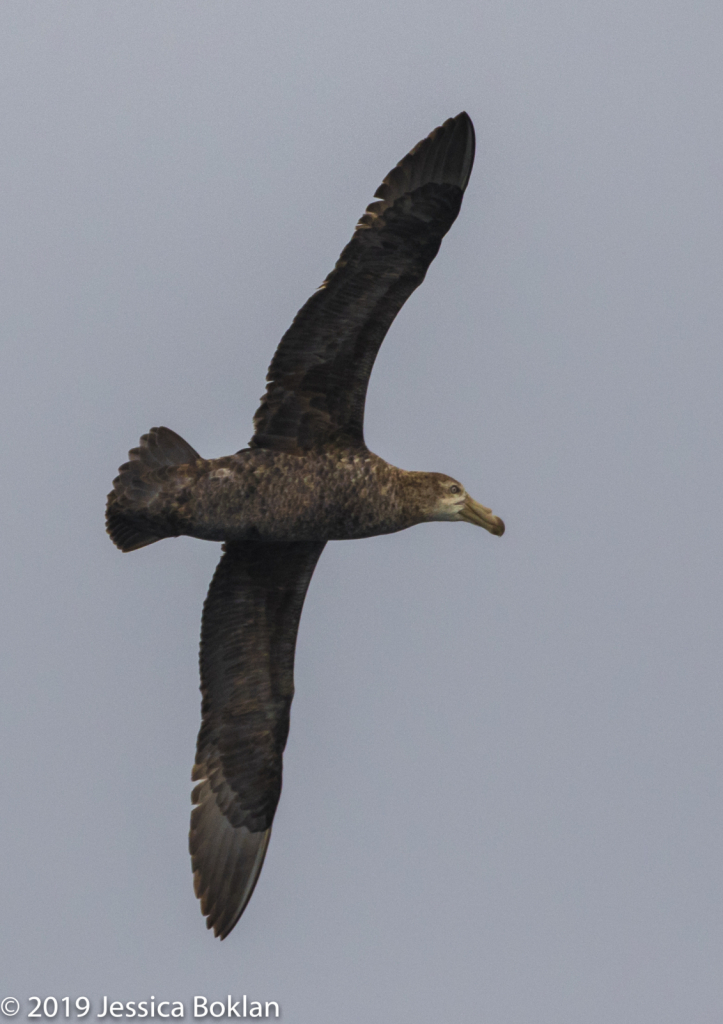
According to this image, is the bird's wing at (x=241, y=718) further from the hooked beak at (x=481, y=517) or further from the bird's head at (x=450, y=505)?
the hooked beak at (x=481, y=517)

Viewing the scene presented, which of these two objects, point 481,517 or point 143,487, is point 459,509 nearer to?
point 481,517

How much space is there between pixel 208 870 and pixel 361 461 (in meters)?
4.06

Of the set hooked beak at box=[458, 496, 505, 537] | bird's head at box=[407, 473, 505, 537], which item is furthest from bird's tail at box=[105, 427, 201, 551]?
hooked beak at box=[458, 496, 505, 537]

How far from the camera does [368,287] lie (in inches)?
574

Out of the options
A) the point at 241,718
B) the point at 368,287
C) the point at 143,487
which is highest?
the point at 368,287

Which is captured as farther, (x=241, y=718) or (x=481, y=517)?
(x=241, y=718)

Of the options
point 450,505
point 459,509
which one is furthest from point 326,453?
point 459,509

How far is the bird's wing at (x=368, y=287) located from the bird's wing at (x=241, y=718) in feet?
5.20

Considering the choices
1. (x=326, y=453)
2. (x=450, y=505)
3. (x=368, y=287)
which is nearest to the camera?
(x=368, y=287)

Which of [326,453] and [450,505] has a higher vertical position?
[326,453]

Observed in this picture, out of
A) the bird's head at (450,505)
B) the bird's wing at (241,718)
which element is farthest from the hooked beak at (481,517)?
the bird's wing at (241,718)

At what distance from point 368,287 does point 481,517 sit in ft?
7.87

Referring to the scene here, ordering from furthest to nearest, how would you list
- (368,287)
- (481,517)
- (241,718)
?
1. (241,718)
2. (481,517)
3. (368,287)

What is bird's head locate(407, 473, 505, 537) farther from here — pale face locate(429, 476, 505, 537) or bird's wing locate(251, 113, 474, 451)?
bird's wing locate(251, 113, 474, 451)
